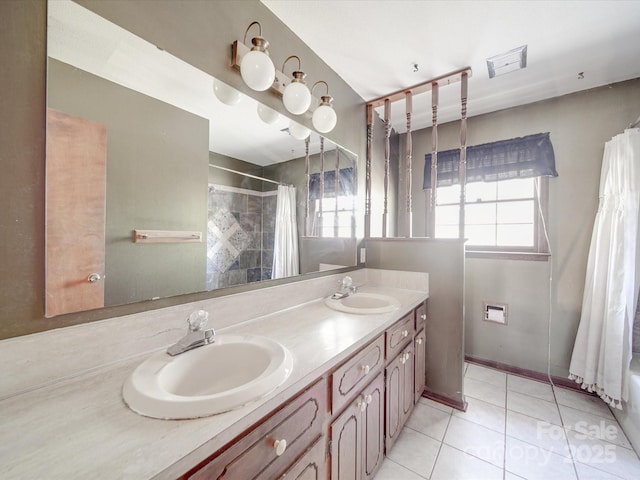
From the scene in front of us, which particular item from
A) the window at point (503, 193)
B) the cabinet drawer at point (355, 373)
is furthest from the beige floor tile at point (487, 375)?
the cabinet drawer at point (355, 373)

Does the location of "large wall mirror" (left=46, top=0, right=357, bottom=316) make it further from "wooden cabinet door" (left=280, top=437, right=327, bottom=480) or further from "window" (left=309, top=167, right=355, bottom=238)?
"wooden cabinet door" (left=280, top=437, right=327, bottom=480)

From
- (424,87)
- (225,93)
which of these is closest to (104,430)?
(225,93)

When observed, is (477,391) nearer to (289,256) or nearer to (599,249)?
(599,249)

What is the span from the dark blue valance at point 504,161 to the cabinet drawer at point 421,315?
54.8 inches

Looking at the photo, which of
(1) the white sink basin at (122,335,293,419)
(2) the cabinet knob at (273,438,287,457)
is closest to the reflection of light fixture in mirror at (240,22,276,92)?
(1) the white sink basin at (122,335,293,419)

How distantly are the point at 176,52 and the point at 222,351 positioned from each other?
1.13 m

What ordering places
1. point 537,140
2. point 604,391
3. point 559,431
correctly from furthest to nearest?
point 537,140 → point 604,391 → point 559,431

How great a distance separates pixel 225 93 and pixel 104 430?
3.95 ft

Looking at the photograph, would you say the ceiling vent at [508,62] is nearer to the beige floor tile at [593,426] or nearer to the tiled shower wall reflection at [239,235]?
the tiled shower wall reflection at [239,235]

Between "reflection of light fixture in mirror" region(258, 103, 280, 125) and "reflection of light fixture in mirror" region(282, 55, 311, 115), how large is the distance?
0.08m

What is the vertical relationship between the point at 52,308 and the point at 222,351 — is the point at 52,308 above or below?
above

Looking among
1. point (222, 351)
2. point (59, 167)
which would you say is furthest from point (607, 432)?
point (59, 167)

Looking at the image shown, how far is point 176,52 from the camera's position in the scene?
95 cm

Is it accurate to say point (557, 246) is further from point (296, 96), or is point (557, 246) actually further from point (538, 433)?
point (296, 96)
